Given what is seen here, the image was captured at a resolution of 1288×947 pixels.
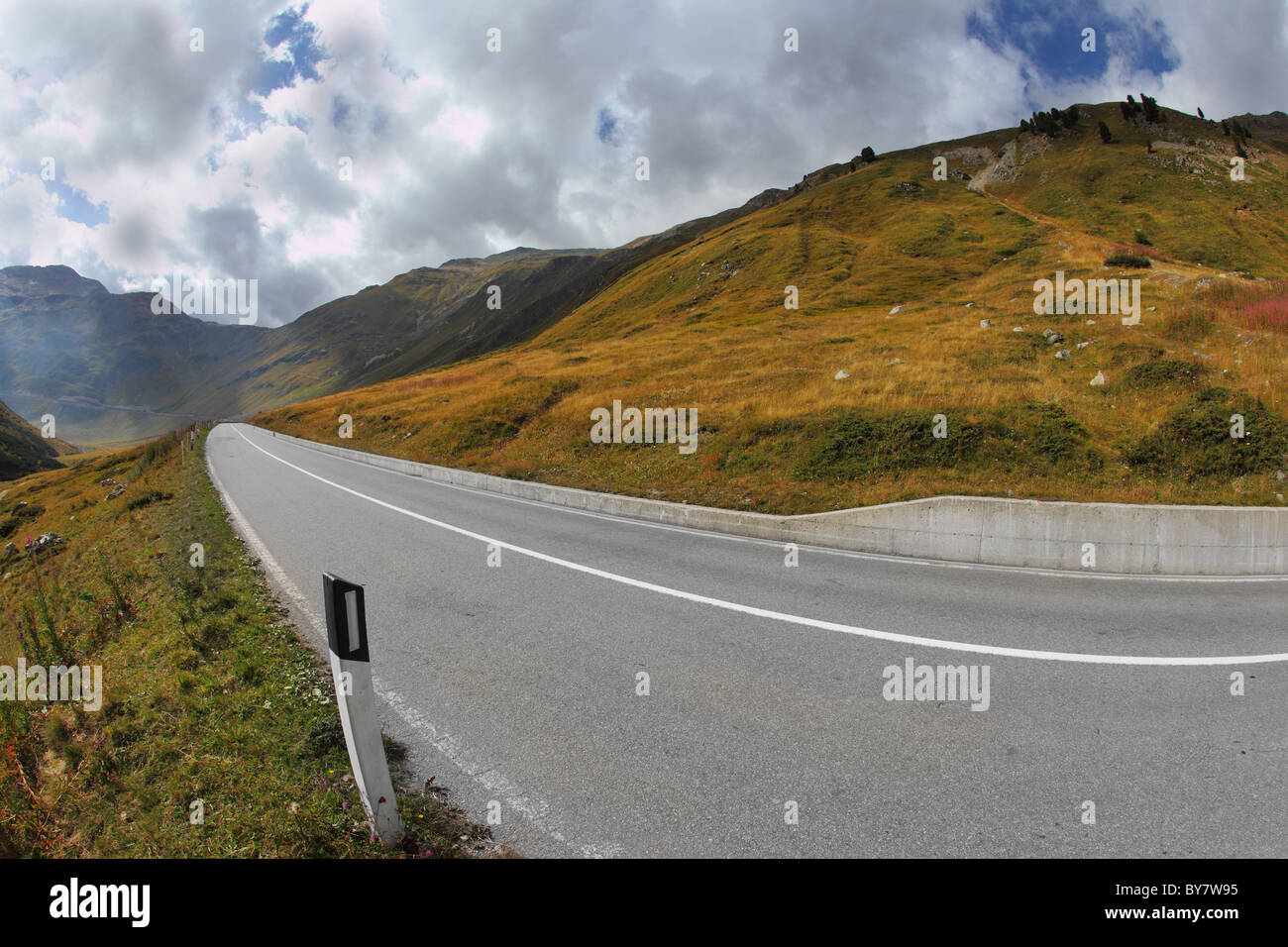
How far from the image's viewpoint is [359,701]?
2959 millimetres

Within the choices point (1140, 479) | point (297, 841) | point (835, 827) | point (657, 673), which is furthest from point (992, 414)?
point (297, 841)

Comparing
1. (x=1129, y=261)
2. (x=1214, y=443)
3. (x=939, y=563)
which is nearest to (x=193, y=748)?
(x=939, y=563)

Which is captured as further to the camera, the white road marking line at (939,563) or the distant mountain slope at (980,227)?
the distant mountain slope at (980,227)

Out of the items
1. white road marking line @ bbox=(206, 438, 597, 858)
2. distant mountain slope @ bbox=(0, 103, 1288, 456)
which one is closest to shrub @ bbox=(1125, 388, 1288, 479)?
white road marking line @ bbox=(206, 438, 597, 858)

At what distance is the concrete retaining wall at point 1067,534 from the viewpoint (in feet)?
29.9

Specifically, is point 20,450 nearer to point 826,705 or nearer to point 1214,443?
point 826,705

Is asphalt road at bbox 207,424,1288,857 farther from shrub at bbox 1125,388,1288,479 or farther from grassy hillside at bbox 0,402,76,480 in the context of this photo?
grassy hillside at bbox 0,402,76,480

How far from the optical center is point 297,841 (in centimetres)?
309

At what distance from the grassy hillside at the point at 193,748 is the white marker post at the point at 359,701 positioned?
17cm

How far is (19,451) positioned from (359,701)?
17118 cm

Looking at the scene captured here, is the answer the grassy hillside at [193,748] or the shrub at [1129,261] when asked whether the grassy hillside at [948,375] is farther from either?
the grassy hillside at [193,748]

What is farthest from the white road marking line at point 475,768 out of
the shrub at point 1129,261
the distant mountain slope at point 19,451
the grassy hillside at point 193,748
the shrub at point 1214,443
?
the distant mountain slope at point 19,451
